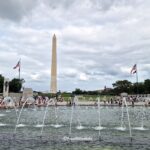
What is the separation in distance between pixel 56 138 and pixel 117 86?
16439 cm

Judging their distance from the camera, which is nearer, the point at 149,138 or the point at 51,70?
the point at 149,138

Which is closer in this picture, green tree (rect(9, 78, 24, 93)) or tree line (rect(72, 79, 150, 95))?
green tree (rect(9, 78, 24, 93))

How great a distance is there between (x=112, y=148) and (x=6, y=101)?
179 ft

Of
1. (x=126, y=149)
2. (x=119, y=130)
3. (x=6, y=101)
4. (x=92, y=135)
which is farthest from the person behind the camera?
(x=6, y=101)

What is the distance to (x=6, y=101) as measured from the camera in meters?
71.5

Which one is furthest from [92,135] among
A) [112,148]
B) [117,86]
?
[117,86]

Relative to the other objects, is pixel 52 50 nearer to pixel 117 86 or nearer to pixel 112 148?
pixel 112 148

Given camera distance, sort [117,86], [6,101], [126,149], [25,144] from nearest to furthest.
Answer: [126,149] < [25,144] < [6,101] < [117,86]

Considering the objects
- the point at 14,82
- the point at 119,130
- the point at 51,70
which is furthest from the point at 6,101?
the point at 14,82

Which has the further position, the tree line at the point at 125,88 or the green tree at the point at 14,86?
the tree line at the point at 125,88

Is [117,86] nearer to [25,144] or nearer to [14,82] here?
[14,82]

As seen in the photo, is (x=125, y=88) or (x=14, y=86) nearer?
(x=14, y=86)

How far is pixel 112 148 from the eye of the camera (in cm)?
1900

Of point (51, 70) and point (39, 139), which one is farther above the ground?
point (51, 70)
